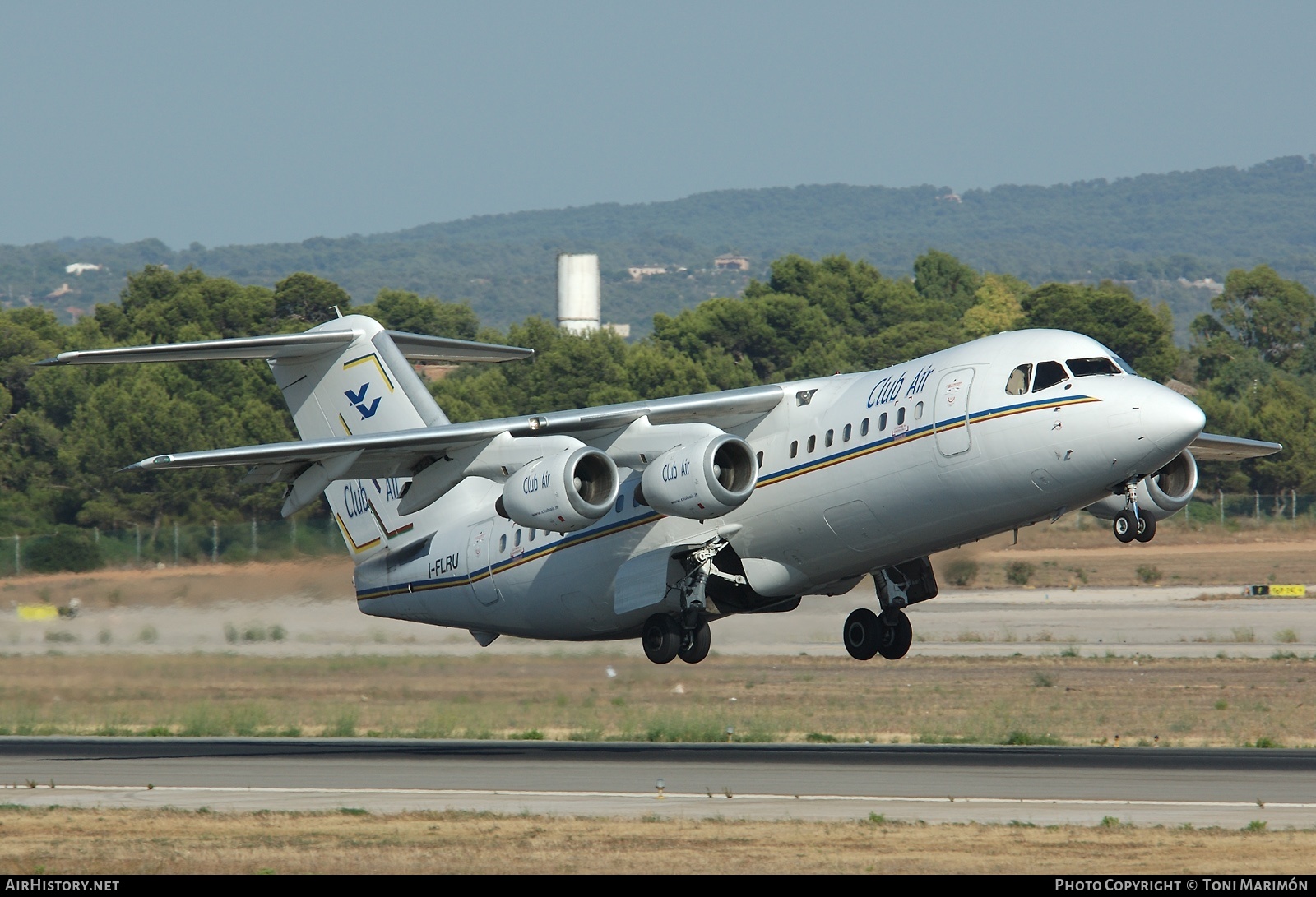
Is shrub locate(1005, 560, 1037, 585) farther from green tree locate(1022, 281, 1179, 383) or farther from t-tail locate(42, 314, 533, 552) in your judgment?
t-tail locate(42, 314, 533, 552)

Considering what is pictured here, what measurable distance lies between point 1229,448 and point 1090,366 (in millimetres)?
5595

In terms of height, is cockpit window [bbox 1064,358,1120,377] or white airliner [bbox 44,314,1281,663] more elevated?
cockpit window [bbox 1064,358,1120,377]

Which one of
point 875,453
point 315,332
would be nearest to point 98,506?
point 315,332

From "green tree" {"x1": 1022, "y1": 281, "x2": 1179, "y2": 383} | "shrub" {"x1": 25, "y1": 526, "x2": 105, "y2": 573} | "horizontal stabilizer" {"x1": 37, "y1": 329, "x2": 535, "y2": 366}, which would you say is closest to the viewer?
"horizontal stabilizer" {"x1": 37, "y1": 329, "x2": 535, "y2": 366}

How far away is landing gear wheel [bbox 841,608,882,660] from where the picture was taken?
2286cm

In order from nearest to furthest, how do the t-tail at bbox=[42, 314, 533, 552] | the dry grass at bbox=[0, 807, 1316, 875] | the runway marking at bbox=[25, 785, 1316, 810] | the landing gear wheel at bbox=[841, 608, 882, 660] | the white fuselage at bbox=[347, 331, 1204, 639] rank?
the dry grass at bbox=[0, 807, 1316, 875] → the runway marking at bbox=[25, 785, 1316, 810] → the white fuselage at bbox=[347, 331, 1204, 639] → the landing gear wheel at bbox=[841, 608, 882, 660] → the t-tail at bbox=[42, 314, 533, 552]

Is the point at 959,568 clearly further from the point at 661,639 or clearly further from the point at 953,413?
the point at 953,413

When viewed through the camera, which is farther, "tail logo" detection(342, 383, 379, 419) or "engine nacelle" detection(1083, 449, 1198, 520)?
"tail logo" detection(342, 383, 379, 419)

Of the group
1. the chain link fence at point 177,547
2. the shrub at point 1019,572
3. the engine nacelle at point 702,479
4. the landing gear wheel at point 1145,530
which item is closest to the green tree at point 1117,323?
the shrub at point 1019,572

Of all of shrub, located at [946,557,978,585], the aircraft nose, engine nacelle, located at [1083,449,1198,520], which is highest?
the aircraft nose

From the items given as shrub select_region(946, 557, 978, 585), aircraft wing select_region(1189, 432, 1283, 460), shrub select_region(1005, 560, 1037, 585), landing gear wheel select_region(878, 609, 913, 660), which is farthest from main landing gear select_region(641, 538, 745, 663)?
shrub select_region(1005, 560, 1037, 585)

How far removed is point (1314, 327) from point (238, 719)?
304 ft

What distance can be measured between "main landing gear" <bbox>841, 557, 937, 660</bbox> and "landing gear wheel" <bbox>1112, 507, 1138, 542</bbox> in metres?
→ 3.31

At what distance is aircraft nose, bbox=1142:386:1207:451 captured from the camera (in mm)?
17734
